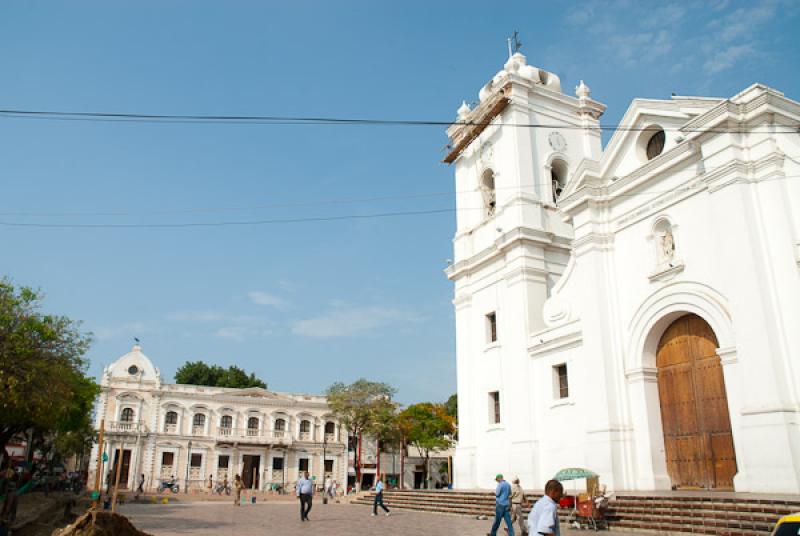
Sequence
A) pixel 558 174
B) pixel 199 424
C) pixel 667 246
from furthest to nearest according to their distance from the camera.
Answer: pixel 199 424
pixel 558 174
pixel 667 246

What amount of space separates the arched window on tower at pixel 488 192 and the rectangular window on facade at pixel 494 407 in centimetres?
819

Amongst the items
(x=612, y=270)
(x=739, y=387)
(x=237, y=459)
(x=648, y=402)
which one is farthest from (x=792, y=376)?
(x=237, y=459)

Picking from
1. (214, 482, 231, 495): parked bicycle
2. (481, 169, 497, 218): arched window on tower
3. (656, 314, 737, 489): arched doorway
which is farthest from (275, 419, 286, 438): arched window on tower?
(656, 314, 737, 489): arched doorway

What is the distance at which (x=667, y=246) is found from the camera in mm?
18547

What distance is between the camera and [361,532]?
601 inches

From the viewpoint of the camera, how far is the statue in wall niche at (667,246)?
18328mm

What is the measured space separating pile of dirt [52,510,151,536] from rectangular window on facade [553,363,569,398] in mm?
16032

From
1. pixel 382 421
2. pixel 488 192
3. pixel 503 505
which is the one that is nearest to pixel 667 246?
pixel 503 505

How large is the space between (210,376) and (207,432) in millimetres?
17868

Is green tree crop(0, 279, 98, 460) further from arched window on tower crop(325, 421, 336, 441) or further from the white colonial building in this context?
arched window on tower crop(325, 421, 336, 441)

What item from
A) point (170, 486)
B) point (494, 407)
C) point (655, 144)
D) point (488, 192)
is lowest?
point (170, 486)

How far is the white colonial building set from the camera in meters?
48.8

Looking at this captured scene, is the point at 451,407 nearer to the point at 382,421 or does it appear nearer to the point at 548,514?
the point at 382,421

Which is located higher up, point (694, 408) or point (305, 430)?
point (305, 430)
